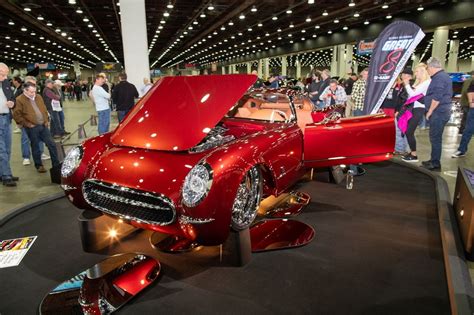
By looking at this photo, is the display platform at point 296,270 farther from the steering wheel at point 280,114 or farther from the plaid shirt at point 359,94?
the plaid shirt at point 359,94

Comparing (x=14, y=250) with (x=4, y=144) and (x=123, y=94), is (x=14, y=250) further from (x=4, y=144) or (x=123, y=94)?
(x=123, y=94)

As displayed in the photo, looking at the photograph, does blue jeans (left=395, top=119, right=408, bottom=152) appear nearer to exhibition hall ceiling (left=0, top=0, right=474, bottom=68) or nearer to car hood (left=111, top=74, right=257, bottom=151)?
car hood (left=111, top=74, right=257, bottom=151)

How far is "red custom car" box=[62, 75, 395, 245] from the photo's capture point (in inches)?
96.8

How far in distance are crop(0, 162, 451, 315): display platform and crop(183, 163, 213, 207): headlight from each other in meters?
0.69

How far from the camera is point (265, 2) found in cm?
1320

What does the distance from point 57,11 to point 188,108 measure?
48.1ft

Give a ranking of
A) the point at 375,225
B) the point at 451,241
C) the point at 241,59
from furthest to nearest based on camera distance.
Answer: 1. the point at 241,59
2. the point at 375,225
3. the point at 451,241

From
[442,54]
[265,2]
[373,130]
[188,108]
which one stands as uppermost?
[265,2]

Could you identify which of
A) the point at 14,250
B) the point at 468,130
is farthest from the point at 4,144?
the point at 468,130

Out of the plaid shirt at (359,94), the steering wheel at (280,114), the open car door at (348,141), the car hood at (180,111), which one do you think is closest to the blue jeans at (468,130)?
the plaid shirt at (359,94)

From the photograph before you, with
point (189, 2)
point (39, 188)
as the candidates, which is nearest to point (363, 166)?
point (39, 188)

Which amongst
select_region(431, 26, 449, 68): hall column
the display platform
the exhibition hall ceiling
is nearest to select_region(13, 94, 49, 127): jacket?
the display platform

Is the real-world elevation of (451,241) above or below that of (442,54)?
below

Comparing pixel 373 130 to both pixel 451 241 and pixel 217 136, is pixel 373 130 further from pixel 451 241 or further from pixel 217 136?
pixel 217 136
